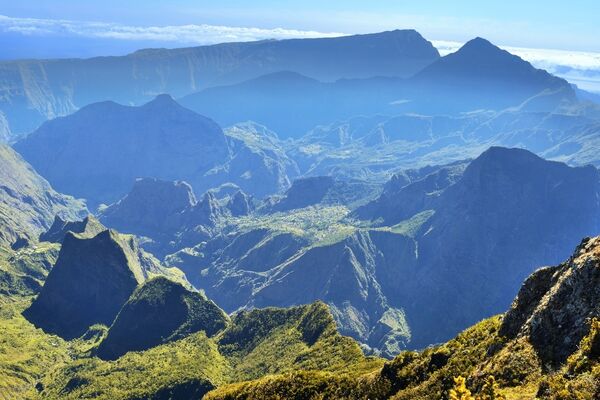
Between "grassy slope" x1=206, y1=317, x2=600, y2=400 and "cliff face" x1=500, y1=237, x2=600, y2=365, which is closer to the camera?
"grassy slope" x1=206, y1=317, x2=600, y2=400

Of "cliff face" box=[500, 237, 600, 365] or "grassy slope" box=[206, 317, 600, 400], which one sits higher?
"cliff face" box=[500, 237, 600, 365]

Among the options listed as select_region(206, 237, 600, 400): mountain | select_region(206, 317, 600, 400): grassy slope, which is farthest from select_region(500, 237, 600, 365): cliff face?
select_region(206, 317, 600, 400): grassy slope

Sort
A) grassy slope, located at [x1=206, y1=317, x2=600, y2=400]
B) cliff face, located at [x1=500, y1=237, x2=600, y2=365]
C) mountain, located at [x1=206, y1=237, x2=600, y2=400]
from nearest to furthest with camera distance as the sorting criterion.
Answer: grassy slope, located at [x1=206, y1=317, x2=600, y2=400]
mountain, located at [x1=206, y1=237, x2=600, y2=400]
cliff face, located at [x1=500, y1=237, x2=600, y2=365]

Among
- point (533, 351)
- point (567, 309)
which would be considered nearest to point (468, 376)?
point (533, 351)

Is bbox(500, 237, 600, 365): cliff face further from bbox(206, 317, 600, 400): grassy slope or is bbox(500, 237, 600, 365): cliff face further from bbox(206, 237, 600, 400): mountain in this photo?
bbox(206, 317, 600, 400): grassy slope

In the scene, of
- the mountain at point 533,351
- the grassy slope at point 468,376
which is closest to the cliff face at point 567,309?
the mountain at point 533,351

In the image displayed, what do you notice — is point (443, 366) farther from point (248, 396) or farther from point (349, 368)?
point (349, 368)

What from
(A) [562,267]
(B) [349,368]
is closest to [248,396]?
(B) [349,368]

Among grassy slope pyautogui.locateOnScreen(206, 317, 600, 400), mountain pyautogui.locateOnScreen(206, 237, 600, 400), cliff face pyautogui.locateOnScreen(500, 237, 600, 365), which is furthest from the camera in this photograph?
cliff face pyautogui.locateOnScreen(500, 237, 600, 365)
